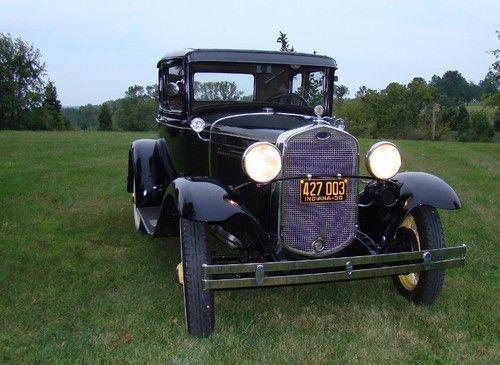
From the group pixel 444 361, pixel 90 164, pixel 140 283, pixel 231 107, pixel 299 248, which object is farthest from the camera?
pixel 90 164

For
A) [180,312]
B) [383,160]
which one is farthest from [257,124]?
[180,312]

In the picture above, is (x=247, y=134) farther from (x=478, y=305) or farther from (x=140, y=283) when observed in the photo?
(x=478, y=305)

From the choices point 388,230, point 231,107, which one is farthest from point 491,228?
point 231,107

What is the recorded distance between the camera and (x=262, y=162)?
10.6 ft

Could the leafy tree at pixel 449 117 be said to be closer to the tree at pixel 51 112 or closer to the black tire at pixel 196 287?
the tree at pixel 51 112

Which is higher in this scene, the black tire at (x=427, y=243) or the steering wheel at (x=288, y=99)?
the steering wheel at (x=288, y=99)

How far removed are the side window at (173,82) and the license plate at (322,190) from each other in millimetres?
1563

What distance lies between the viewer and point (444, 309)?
3713mm

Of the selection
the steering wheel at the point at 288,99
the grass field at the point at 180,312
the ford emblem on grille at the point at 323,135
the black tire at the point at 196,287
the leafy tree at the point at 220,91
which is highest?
the leafy tree at the point at 220,91

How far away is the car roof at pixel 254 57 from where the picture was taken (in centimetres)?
445

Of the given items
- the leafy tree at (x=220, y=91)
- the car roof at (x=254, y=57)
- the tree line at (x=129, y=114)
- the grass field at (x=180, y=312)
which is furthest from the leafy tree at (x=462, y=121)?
the leafy tree at (x=220, y=91)

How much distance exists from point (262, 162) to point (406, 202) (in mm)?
1154

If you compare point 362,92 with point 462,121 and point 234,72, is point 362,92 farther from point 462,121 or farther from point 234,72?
point 234,72

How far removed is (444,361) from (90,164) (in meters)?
10.1
